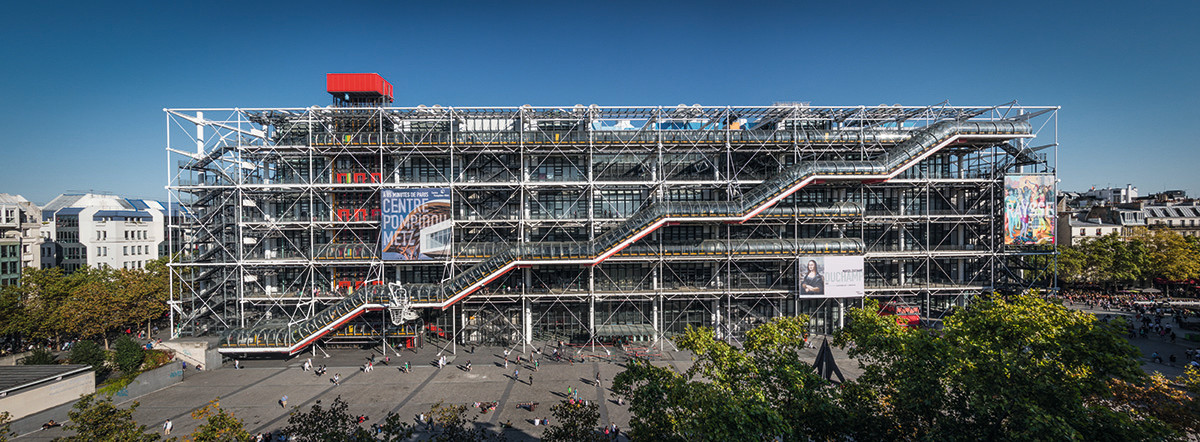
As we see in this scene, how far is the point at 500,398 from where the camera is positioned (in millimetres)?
19594

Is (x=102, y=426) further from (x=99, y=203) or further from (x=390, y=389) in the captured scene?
(x=99, y=203)

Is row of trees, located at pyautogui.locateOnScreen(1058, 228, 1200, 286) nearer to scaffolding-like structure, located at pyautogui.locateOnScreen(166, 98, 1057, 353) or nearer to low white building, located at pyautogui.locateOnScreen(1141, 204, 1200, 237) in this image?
low white building, located at pyautogui.locateOnScreen(1141, 204, 1200, 237)

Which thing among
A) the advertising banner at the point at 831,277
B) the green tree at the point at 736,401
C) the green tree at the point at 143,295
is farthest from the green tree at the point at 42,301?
the advertising banner at the point at 831,277

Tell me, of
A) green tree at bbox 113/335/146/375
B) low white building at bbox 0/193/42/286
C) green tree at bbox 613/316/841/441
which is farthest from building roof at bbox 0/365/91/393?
low white building at bbox 0/193/42/286

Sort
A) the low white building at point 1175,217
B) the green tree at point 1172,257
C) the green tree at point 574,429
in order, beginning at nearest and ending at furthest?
the green tree at point 574,429 → the green tree at point 1172,257 → the low white building at point 1175,217

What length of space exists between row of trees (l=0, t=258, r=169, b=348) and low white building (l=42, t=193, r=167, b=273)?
554 inches

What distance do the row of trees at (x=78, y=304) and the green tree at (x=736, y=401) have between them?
34.0 m

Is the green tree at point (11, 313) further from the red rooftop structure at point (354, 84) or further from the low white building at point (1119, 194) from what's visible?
the low white building at point (1119, 194)

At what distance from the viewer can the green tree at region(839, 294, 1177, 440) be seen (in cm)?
866

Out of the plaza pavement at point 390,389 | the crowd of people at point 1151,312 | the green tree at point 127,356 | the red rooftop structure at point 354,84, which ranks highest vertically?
the red rooftop structure at point 354,84

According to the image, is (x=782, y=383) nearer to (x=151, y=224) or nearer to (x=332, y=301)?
(x=332, y=301)

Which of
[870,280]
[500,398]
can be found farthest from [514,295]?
[870,280]

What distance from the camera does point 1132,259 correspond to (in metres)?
39.0

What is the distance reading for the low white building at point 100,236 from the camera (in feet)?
144
